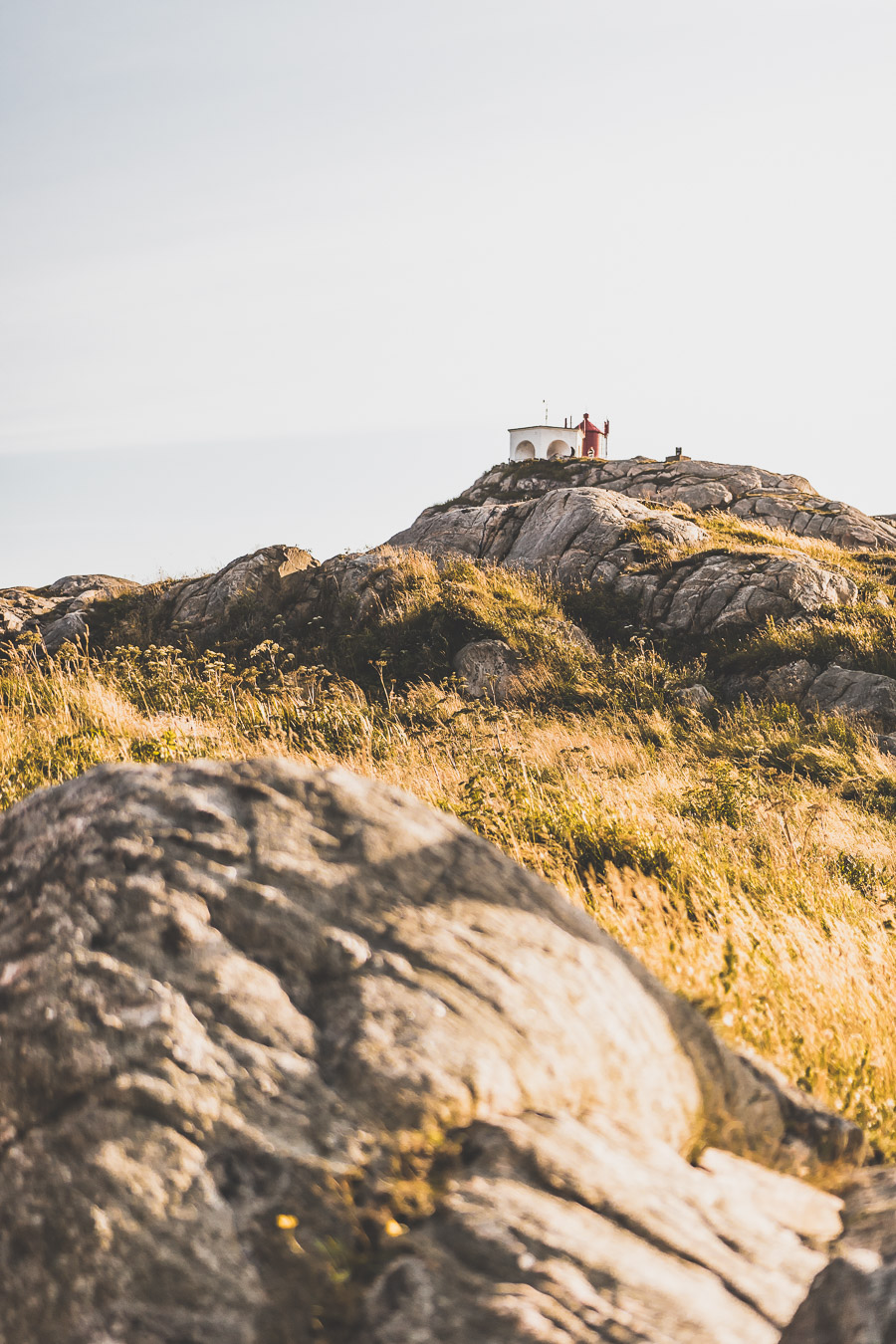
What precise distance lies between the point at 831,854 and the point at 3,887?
6.47 meters

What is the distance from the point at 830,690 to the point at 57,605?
14.8m

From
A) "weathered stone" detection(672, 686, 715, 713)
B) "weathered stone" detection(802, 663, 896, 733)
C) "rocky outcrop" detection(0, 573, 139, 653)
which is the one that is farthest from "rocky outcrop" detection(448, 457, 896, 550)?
"rocky outcrop" detection(0, 573, 139, 653)

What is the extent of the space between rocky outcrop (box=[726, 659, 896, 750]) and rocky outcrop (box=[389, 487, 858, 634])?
1703 millimetres

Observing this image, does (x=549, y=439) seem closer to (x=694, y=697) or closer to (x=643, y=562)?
(x=643, y=562)

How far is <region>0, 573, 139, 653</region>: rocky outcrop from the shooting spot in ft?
52.4

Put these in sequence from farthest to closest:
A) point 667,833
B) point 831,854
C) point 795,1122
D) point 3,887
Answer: point 831,854, point 667,833, point 795,1122, point 3,887

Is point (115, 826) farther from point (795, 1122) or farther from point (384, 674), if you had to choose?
point (384, 674)

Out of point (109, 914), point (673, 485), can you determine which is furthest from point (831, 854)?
point (673, 485)

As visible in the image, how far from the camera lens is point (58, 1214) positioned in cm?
208

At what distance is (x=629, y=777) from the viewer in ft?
29.9

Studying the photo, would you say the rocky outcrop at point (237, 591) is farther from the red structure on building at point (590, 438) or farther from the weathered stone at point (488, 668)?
the red structure on building at point (590, 438)

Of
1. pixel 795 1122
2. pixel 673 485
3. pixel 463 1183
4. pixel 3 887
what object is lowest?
pixel 795 1122

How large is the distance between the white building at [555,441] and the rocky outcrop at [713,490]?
773 cm

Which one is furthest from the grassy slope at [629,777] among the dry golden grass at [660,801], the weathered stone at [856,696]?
the weathered stone at [856,696]
